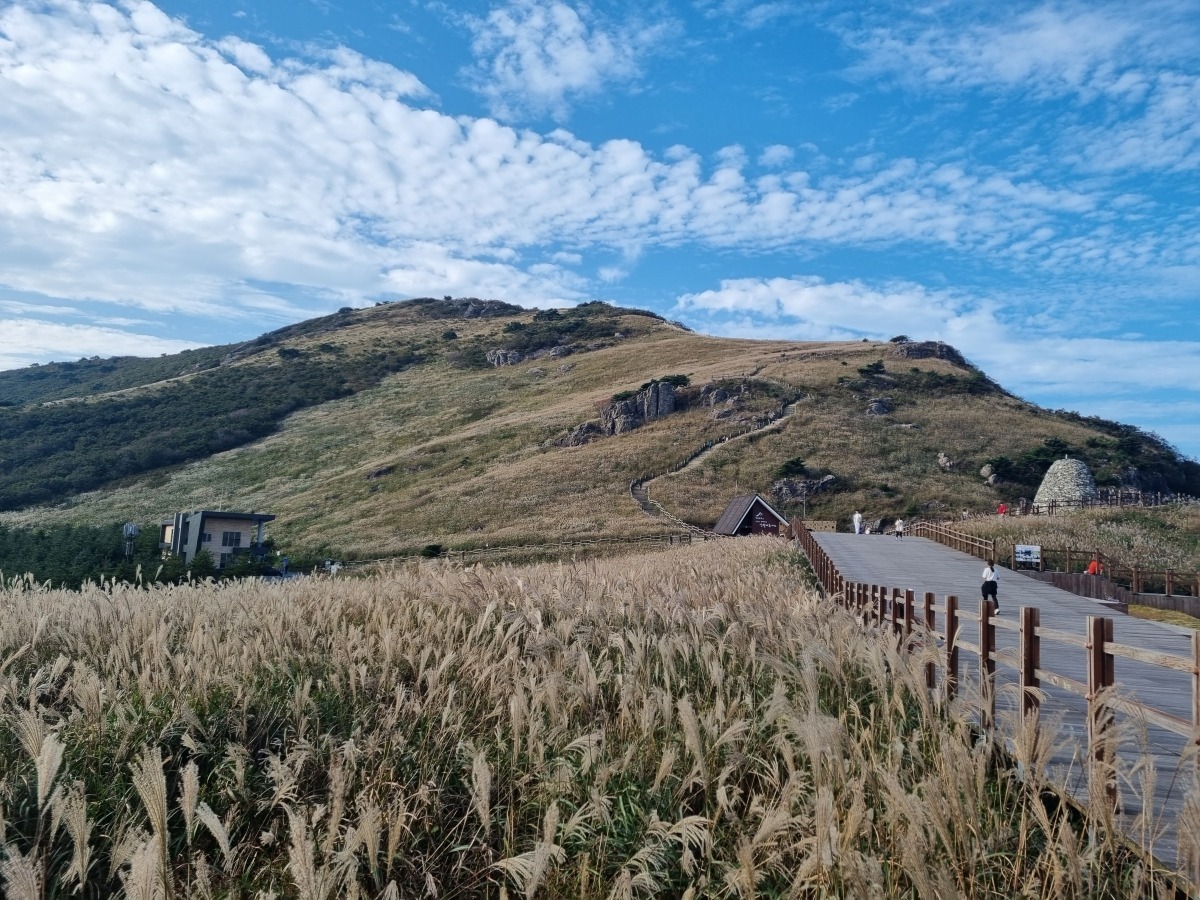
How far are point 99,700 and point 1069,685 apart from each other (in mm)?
4799

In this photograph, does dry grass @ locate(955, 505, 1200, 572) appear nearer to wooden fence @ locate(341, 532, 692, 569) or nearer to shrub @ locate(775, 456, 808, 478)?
shrub @ locate(775, 456, 808, 478)

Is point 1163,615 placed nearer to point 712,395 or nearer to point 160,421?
point 712,395

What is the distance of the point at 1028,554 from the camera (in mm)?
29766

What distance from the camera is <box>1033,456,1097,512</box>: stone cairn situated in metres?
52.8

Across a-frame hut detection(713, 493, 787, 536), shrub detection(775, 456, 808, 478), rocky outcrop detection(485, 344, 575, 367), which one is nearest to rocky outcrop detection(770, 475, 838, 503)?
shrub detection(775, 456, 808, 478)

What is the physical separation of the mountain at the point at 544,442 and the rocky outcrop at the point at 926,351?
0.38 meters

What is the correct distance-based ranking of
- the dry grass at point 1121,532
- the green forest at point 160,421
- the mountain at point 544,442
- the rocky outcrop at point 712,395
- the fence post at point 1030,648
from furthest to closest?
the rocky outcrop at point 712,395 < the green forest at point 160,421 < the mountain at point 544,442 < the dry grass at point 1121,532 < the fence post at point 1030,648

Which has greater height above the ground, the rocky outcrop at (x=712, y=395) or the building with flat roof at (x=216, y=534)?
the rocky outcrop at (x=712, y=395)

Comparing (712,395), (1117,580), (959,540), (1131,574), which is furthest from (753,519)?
(712,395)

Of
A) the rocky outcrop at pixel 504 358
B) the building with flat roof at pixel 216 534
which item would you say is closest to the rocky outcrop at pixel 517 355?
the rocky outcrop at pixel 504 358

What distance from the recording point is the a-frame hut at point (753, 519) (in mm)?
50362

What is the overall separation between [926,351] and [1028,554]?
252ft

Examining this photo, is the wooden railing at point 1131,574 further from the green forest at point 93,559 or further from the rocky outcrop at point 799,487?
the green forest at point 93,559

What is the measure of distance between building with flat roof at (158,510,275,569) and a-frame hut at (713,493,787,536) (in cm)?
2743
